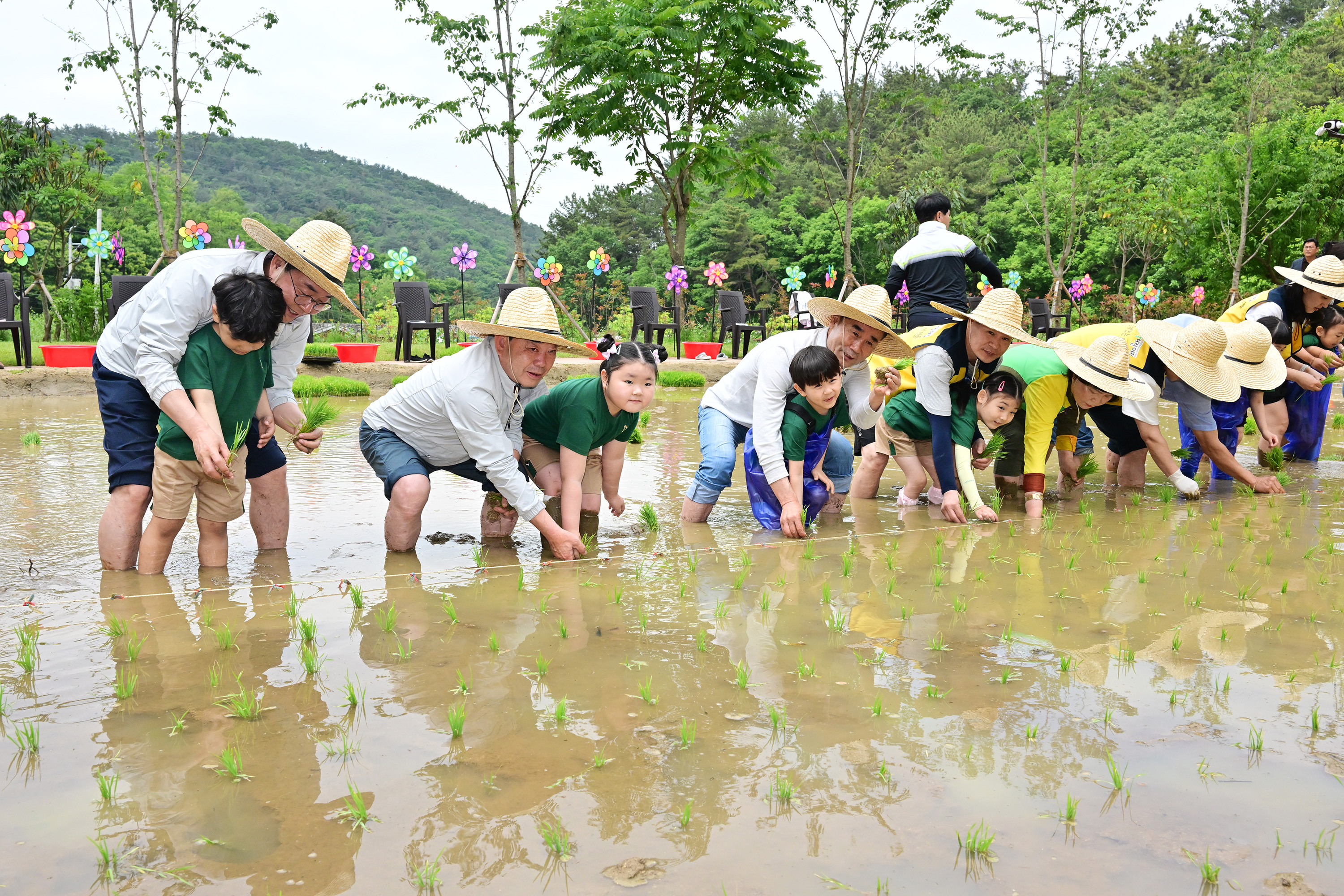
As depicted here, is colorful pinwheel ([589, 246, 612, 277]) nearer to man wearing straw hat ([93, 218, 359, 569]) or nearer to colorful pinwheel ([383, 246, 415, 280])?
colorful pinwheel ([383, 246, 415, 280])

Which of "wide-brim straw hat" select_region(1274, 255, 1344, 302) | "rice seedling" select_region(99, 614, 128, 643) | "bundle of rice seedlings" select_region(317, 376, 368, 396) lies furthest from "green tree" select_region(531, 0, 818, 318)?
"rice seedling" select_region(99, 614, 128, 643)

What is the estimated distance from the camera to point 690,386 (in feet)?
47.9

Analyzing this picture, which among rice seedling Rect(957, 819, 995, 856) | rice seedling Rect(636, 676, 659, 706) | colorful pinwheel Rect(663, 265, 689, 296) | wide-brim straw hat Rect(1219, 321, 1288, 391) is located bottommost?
rice seedling Rect(957, 819, 995, 856)

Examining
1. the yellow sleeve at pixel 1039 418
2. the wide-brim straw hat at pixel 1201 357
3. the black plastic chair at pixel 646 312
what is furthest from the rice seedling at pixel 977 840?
the black plastic chair at pixel 646 312

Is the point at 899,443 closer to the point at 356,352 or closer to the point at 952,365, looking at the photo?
the point at 952,365

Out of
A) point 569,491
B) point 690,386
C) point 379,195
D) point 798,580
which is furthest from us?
point 379,195

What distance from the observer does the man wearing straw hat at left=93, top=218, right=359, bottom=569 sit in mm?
3729

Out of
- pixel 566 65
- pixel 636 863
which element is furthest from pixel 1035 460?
pixel 566 65

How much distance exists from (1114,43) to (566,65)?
37.5 feet

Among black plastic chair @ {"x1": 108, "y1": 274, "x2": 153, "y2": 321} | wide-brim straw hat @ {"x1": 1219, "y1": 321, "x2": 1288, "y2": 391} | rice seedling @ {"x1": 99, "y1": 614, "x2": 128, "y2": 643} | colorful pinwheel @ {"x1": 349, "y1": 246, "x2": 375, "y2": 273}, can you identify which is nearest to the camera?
rice seedling @ {"x1": 99, "y1": 614, "x2": 128, "y2": 643}

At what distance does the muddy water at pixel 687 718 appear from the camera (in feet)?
6.41

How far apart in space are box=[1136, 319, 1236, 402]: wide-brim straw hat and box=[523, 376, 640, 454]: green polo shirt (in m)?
3.28

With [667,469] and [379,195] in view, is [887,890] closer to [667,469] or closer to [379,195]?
[667,469]

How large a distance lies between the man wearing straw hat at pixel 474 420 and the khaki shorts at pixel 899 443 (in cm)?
225
